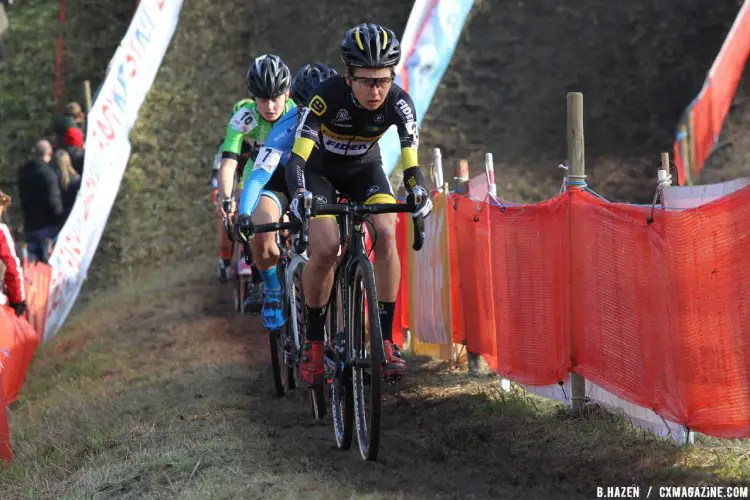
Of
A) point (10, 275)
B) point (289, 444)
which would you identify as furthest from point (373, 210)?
point (10, 275)

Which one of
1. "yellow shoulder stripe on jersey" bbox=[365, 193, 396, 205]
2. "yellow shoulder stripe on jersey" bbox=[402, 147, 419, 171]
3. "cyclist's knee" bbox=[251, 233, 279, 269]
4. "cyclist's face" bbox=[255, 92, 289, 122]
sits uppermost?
"cyclist's face" bbox=[255, 92, 289, 122]

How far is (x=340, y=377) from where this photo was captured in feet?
22.5

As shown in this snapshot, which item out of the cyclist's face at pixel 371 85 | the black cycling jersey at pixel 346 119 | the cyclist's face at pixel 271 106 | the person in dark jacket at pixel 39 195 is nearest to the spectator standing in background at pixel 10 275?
the cyclist's face at pixel 271 106

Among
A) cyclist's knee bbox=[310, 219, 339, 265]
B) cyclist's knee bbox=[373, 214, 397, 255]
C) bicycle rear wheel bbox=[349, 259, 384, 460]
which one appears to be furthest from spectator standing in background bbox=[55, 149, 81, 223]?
bicycle rear wheel bbox=[349, 259, 384, 460]

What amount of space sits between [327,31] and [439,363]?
11.1 meters

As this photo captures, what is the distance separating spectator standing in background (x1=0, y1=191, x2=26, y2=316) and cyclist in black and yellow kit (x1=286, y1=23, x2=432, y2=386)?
13.2ft

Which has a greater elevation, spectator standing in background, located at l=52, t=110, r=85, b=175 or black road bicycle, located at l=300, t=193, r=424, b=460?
spectator standing in background, located at l=52, t=110, r=85, b=175

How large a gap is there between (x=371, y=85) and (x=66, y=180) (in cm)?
1101

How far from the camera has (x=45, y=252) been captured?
16.2 meters

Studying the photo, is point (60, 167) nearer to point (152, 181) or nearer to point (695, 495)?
point (152, 181)

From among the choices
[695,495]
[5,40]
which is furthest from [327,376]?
[5,40]

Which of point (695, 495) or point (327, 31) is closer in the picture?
point (695, 495)

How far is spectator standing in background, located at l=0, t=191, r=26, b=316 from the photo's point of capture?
10.3 m

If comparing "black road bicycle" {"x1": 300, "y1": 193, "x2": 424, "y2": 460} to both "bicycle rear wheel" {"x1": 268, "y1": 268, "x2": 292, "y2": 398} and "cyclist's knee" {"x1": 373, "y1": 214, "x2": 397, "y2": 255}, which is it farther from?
"bicycle rear wheel" {"x1": 268, "y1": 268, "x2": 292, "y2": 398}
